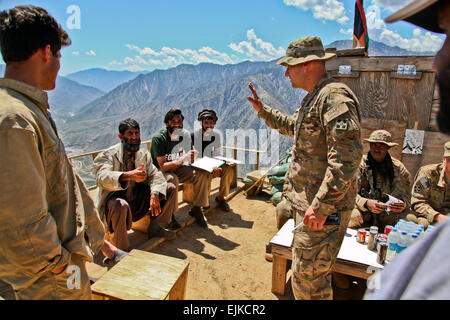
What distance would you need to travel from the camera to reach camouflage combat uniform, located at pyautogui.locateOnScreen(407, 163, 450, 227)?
3260 millimetres

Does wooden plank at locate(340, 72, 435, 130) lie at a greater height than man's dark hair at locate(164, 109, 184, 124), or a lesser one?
greater

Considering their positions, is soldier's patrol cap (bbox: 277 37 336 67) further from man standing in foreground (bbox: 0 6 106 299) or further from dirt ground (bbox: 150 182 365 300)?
dirt ground (bbox: 150 182 365 300)

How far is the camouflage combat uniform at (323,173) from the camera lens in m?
1.87

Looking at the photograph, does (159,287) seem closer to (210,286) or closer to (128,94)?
(210,286)

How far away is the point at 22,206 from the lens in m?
1.17

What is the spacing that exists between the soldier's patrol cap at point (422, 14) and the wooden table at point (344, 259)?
7.17ft

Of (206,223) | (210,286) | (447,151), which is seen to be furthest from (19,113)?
(447,151)

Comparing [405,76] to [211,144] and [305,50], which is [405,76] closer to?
[305,50]

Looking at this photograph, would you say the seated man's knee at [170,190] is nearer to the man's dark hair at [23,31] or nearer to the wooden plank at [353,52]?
the man's dark hair at [23,31]

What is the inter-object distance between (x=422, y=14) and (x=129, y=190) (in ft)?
11.2

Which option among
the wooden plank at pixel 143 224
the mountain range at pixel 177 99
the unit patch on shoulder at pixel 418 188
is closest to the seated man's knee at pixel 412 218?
the unit patch on shoulder at pixel 418 188

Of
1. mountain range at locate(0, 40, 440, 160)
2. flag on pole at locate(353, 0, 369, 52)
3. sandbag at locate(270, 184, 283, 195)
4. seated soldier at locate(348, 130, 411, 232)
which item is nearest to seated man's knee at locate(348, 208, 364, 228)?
seated soldier at locate(348, 130, 411, 232)

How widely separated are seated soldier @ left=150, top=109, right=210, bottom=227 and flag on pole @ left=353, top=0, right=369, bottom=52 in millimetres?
3601

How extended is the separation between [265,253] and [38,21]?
3366mm
